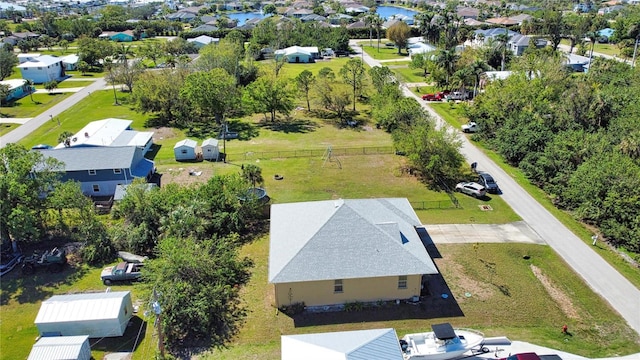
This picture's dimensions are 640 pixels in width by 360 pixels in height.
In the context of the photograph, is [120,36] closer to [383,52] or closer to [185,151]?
[383,52]

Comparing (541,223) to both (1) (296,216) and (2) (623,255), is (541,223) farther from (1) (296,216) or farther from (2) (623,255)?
(1) (296,216)

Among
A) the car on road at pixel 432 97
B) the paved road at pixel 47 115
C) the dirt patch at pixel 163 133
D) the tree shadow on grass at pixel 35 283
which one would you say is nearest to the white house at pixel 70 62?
the paved road at pixel 47 115

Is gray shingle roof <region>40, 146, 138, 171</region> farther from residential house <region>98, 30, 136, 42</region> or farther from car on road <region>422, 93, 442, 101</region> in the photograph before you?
residential house <region>98, 30, 136, 42</region>

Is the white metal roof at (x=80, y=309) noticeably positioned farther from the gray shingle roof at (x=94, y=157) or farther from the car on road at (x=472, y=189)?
the car on road at (x=472, y=189)

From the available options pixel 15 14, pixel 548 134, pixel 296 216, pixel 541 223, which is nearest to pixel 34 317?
pixel 296 216

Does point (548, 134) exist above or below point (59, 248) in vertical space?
above

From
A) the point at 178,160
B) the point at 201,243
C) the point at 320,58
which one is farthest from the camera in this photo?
the point at 320,58

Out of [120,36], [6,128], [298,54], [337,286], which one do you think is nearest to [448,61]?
[298,54]

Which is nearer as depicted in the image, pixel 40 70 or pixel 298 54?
pixel 40 70

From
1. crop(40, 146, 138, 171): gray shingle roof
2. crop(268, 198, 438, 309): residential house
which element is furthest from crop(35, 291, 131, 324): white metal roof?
crop(40, 146, 138, 171): gray shingle roof
